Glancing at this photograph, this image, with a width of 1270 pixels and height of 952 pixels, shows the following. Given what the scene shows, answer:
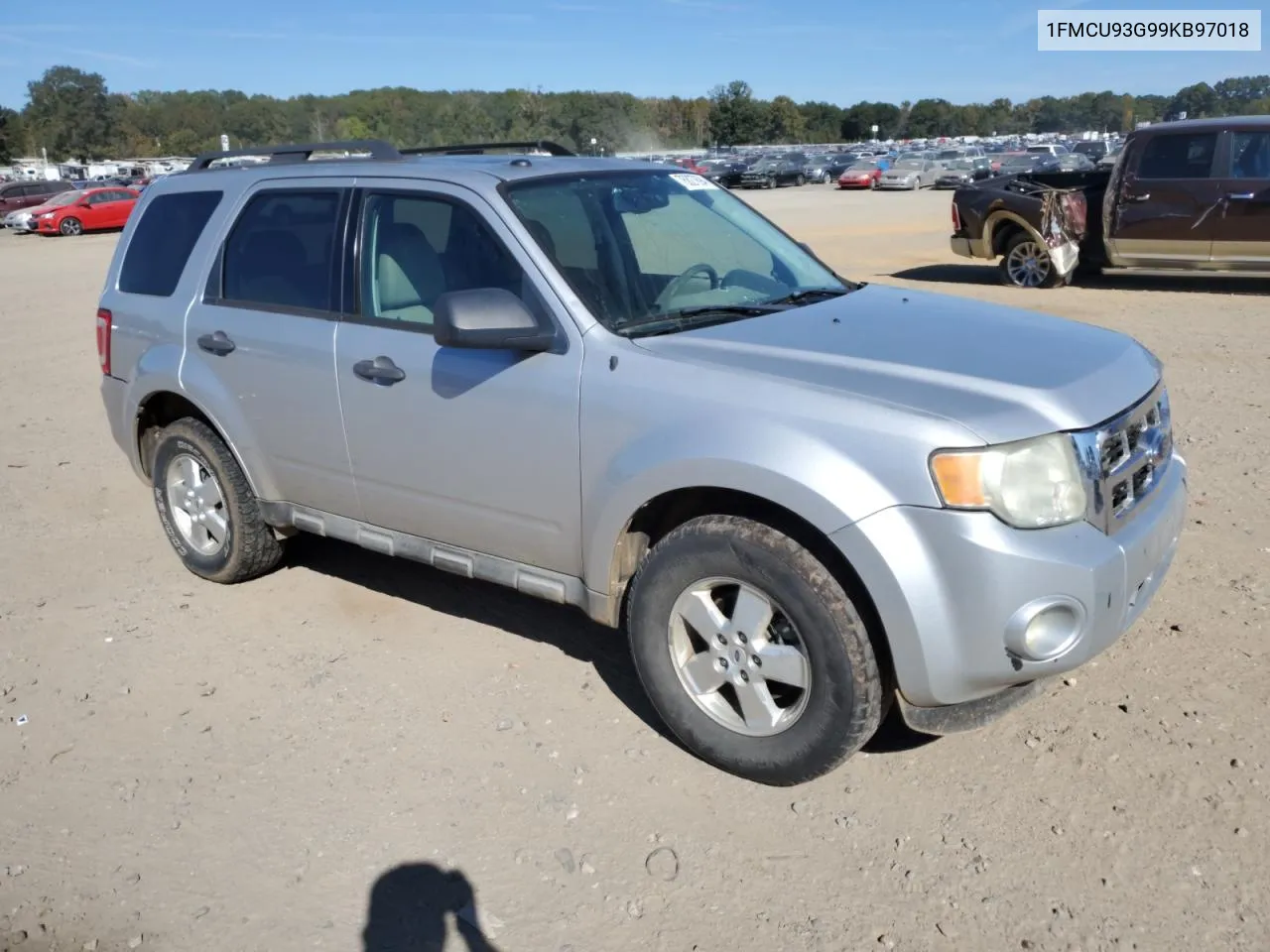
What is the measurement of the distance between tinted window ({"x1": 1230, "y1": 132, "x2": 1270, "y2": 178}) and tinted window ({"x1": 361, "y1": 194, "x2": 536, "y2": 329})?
11.3 m

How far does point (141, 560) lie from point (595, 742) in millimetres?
3130

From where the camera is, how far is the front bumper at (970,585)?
300 centimetres

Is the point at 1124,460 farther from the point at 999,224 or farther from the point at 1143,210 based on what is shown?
the point at 999,224

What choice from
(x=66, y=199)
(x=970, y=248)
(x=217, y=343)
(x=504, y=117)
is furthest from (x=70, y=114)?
(x=217, y=343)

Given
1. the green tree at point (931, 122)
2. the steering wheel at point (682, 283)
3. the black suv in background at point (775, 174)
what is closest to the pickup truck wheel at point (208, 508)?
the steering wheel at point (682, 283)

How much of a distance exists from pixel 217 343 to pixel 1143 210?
11.5 m

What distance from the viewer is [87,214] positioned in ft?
116

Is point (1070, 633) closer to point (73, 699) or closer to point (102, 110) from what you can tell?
point (73, 699)

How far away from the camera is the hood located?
3.14m

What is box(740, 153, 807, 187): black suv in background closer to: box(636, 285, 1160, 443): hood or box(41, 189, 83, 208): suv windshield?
box(41, 189, 83, 208): suv windshield

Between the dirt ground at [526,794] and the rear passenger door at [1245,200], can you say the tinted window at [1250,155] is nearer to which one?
the rear passenger door at [1245,200]

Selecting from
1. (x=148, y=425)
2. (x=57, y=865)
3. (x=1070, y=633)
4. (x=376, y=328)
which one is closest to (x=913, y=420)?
(x=1070, y=633)

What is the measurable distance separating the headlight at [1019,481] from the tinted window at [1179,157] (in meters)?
11.4

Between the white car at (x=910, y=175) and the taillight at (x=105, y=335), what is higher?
the white car at (x=910, y=175)
